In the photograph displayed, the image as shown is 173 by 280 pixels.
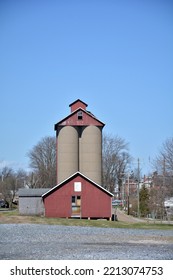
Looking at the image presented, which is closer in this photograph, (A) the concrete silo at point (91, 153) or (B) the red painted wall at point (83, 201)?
(B) the red painted wall at point (83, 201)

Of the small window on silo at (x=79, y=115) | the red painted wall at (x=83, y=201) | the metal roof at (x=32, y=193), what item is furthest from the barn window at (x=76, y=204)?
the small window on silo at (x=79, y=115)

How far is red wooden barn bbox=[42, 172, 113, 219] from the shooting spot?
44.8 m

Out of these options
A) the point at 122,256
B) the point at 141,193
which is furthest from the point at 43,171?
the point at 122,256

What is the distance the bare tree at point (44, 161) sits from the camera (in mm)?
93812

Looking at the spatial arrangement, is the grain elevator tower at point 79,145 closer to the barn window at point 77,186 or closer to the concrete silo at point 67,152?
the concrete silo at point 67,152

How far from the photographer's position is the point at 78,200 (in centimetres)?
4500

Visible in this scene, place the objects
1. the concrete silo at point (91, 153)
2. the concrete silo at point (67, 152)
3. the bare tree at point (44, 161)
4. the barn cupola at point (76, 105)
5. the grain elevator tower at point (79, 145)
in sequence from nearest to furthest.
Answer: the concrete silo at point (67, 152) → the grain elevator tower at point (79, 145) → the concrete silo at point (91, 153) → the barn cupola at point (76, 105) → the bare tree at point (44, 161)

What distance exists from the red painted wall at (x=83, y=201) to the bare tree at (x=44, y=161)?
47.4 meters

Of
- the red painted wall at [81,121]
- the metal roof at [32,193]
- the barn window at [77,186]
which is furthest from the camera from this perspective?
the metal roof at [32,193]

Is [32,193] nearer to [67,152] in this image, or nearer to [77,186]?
[67,152]

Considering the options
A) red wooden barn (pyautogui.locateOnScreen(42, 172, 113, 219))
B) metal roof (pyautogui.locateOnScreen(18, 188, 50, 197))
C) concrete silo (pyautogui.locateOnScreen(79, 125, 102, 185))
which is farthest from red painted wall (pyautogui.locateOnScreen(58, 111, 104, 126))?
red wooden barn (pyautogui.locateOnScreen(42, 172, 113, 219))

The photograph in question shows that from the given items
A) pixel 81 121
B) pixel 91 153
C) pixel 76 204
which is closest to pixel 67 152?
pixel 91 153
